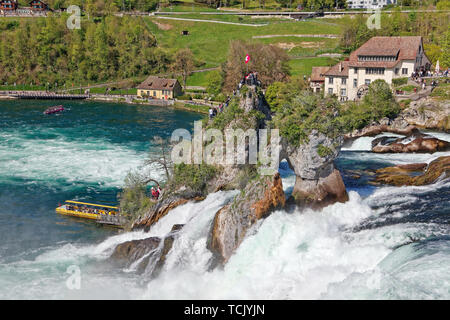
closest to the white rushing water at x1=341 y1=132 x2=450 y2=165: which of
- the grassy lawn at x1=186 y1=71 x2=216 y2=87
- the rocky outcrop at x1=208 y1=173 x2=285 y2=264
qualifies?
the rocky outcrop at x1=208 y1=173 x2=285 y2=264

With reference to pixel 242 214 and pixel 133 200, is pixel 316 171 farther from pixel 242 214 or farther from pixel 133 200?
pixel 133 200

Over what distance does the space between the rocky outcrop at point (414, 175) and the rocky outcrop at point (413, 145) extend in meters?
9.68

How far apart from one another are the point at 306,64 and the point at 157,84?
154 ft

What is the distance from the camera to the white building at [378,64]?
320 feet

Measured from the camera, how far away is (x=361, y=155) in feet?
222

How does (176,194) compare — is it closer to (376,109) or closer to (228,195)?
(228,195)

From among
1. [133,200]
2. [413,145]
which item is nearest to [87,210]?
[133,200]

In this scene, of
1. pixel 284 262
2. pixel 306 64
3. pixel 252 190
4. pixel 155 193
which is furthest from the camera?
pixel 306 64

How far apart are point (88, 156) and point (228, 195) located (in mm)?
41342

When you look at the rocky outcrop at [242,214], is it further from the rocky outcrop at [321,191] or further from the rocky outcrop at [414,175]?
the rocky outcrop at [414,175]

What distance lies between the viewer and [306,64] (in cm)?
14388

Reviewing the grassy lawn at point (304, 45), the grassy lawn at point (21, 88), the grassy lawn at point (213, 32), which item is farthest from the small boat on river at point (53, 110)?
the grassy lawn at point (304, 45)

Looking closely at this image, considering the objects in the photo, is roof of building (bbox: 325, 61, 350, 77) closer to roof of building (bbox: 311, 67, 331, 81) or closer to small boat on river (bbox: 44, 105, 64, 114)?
roof of building (bbox: 311, 67, 331, 81)

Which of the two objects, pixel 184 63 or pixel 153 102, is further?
pixel 184 63
